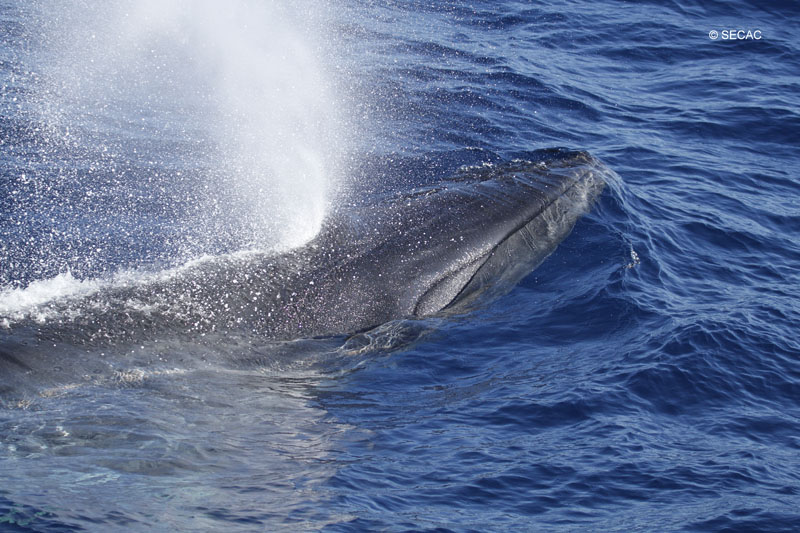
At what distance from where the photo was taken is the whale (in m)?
10.6

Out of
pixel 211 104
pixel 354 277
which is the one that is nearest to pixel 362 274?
pixel 354 277

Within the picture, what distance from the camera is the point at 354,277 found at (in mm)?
12344

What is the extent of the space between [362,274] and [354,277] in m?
0.15

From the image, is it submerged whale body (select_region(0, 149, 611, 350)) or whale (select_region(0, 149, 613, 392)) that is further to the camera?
submerged whale body (select_region(0, 149, 611, 350))

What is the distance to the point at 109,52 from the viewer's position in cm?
2297

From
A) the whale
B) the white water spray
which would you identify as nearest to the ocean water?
the white water spray

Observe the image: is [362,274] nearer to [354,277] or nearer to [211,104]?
[354,277]

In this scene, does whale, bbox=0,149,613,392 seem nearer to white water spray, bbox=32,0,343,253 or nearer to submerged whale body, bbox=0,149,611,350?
submerged whale body, bbox=0,149,611,350

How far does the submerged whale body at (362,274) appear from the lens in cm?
1077

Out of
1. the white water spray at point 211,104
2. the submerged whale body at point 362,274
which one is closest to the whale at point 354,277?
the submerged whale body at point 362,274

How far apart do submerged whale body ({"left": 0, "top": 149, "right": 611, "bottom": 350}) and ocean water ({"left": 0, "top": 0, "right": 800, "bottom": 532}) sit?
28 centimetres

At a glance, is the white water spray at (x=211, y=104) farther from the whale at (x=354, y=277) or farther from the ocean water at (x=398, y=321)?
the whale at (x=354, y=277)

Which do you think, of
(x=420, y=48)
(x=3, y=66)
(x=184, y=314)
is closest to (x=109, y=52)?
(x=3, y=66)

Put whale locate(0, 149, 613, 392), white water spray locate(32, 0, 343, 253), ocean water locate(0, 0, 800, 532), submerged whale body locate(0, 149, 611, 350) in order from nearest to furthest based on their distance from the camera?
ocean water locate(0, 0, 800, 532) → whale locate(0, 149, 613, 392) → submerged whale body locate(0, 149, 611, 350) → white water spray locate(32, 0, 343, 253)
